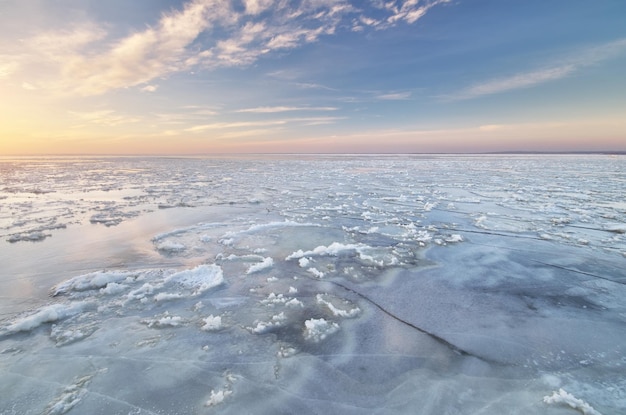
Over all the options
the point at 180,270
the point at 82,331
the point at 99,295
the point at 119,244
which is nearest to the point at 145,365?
the point at 82,331

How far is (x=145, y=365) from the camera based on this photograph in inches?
104

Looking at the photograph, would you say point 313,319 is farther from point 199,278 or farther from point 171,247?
point 171,247

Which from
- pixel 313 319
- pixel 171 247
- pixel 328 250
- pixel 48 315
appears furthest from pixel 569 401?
pixel 171 247

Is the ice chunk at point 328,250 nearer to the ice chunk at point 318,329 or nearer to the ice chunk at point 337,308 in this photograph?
the ice chunk at point 337,308

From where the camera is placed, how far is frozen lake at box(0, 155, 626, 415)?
2.30 metres

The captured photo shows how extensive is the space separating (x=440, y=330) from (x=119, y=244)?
6051 mm

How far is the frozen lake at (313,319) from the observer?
2.30m

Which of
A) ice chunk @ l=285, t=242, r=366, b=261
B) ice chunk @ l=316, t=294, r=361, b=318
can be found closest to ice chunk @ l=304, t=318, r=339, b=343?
ice chunk @ l=316, t=294, r=361, b=318

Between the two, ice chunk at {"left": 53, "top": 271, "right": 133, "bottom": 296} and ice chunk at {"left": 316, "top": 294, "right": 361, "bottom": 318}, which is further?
ice chunk at {"left": 53, "top": 271, "right": 133, "bottom": 296}

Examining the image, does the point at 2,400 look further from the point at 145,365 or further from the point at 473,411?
the point at 473,411

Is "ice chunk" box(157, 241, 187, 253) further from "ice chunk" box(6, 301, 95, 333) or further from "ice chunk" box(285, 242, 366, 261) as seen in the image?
"ice chunk" box(285, 242, 366, 261)

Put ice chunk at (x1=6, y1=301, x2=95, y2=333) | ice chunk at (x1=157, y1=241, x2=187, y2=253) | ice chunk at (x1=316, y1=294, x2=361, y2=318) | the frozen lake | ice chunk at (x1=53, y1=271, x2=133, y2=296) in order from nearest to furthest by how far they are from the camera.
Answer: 1. the frozen lake
2. ice chunk at (x1=6, y1=301, x2=95, y2=333)
3. ice chunk at (x1=316, y1=294, x2=361, y2=318)
4. ice chunk at (x1=53, y1=271, x2=133, y2=296)
5. ice chunk at (x1=157, y1=241, x2=187, y2=253)

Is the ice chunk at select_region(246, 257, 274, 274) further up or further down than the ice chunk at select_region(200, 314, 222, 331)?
further down

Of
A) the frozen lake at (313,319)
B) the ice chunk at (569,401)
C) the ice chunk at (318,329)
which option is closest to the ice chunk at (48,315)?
the frozen lake at (313,319)
